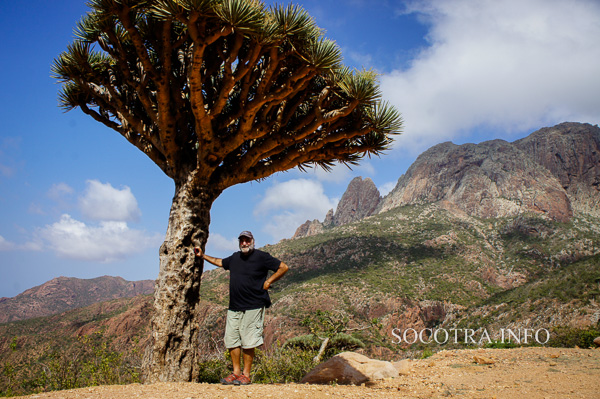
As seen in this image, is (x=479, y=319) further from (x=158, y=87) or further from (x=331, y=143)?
(x=158, y=87)

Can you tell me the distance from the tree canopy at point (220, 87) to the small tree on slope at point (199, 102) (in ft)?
0.06

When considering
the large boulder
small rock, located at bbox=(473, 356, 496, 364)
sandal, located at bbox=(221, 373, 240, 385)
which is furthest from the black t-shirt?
small rock, located at bbox=(473, 356, 496, 364)

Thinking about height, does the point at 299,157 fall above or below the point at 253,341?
above

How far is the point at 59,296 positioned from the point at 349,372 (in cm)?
10546

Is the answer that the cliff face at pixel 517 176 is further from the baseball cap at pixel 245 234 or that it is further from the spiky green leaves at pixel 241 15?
the spiky green leaves at pixel 241 15

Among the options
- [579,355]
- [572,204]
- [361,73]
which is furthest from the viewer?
[572,204]

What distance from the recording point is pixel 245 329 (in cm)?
415

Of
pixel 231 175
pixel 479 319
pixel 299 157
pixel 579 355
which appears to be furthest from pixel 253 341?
pixel 479 319

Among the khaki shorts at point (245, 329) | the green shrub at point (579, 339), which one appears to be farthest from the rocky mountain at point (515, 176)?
the khaki shorts at point (245, 329)

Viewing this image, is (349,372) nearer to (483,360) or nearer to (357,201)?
(483,360)

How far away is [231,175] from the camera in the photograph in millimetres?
5480

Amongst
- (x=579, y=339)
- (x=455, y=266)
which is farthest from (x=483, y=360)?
(x=455, y=266)

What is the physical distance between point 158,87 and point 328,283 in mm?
29950

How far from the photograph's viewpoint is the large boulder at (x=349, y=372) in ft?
18.9
